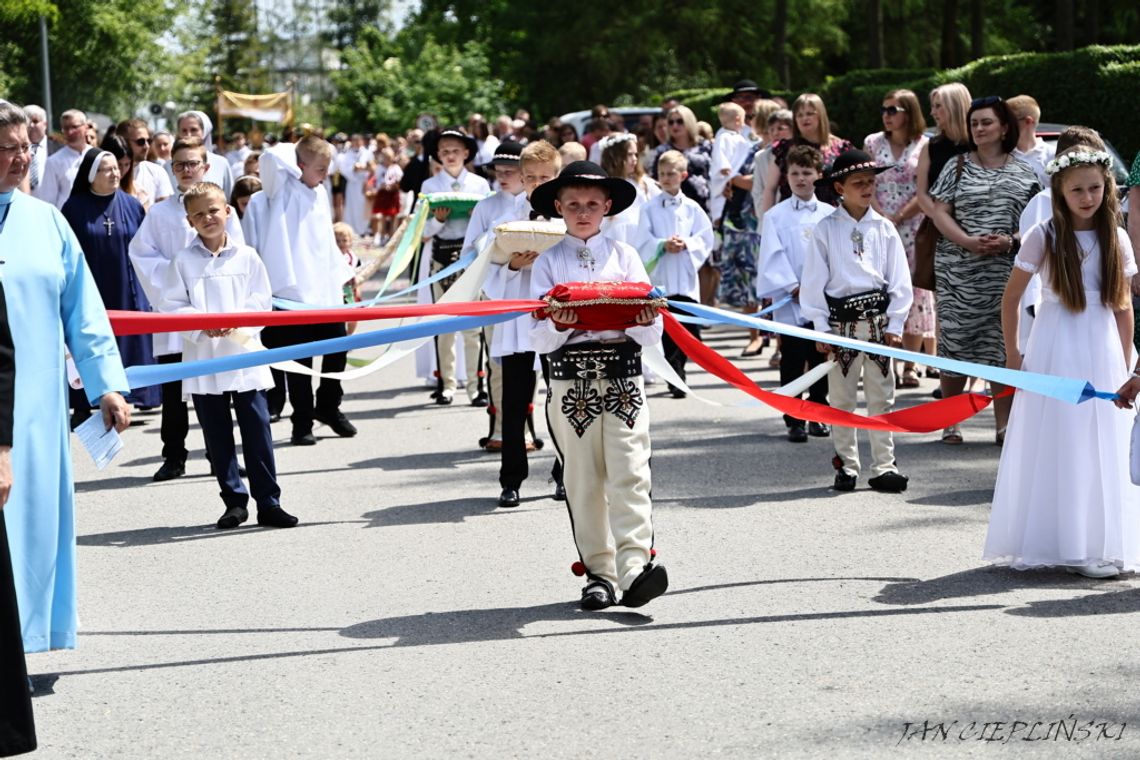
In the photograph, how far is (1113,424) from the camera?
712cm

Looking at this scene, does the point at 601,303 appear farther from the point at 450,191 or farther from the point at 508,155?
the point at 450,191

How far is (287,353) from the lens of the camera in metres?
6.95

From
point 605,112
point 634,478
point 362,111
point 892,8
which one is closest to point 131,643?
point 634,478

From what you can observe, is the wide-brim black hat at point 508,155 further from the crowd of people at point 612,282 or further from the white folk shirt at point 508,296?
the white folk shirt at point 508,296

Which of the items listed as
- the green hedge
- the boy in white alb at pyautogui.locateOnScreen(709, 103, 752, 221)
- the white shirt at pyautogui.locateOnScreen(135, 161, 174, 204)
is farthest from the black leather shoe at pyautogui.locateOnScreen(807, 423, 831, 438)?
the green hedge

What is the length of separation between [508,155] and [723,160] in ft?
16.6

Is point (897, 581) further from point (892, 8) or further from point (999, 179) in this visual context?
point (892, 8)

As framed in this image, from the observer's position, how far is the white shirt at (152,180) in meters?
13.6

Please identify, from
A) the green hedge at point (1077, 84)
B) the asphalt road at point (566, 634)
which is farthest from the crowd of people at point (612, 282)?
the green hedge at point (1077, 84)

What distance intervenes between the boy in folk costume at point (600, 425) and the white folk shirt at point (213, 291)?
244cm

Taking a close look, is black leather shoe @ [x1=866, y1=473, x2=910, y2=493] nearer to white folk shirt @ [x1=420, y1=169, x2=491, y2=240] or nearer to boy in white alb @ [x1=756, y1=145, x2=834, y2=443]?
boy in white alb @ [x1=756, y1=145, x2=834, y2=443]

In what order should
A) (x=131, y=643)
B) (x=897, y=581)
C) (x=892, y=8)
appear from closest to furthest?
(x=131, y=643), (x=897, y=581), (x=892, y=8)

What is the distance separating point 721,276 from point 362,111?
135ft

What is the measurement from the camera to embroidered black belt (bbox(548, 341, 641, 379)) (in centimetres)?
672
